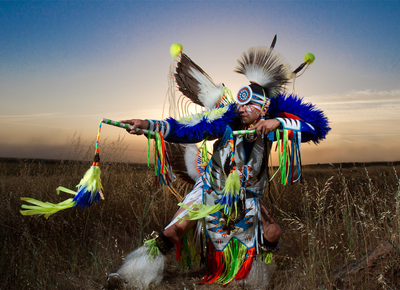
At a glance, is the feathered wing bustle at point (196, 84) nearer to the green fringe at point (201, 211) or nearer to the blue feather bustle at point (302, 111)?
the blue feather bustle at point (302, 111)

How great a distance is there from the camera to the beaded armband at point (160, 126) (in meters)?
2.16

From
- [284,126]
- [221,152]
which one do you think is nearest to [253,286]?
[221,152]

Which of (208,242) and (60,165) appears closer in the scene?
(208,242)

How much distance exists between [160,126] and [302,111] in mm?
1239

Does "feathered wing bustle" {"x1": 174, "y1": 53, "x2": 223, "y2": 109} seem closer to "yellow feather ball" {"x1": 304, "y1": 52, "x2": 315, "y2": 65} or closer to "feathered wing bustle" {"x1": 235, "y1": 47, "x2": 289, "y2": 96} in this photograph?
"feathered wing bustle" {"x1": 235, "y1": 47, "x2": 289, "y2": 96}

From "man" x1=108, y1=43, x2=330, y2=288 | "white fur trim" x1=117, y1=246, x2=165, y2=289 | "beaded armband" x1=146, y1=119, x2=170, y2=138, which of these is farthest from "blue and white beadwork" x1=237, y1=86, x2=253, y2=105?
"white fur trim" x1=117, y1=246, x2=165, y2=289

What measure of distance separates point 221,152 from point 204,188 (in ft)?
1.16

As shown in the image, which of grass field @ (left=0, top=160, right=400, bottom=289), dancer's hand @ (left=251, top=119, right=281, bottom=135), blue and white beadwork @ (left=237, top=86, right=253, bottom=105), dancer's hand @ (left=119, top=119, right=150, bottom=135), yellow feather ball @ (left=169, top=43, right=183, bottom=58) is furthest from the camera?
yellow feather ball @ (left=169, top=43, right=183, bottom=58)

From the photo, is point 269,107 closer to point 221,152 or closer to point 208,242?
point 221,152

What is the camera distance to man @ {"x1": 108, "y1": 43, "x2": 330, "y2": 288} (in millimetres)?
2314

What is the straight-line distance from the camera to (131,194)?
4066 mm

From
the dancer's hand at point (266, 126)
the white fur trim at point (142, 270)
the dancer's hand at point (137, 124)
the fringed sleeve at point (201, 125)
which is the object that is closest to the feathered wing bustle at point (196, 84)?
the fringed sleeve at point (201, 125)

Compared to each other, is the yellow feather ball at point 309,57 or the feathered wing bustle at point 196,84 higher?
the yellow feather ball at point 309,57

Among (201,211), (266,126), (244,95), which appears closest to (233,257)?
(201,211)
